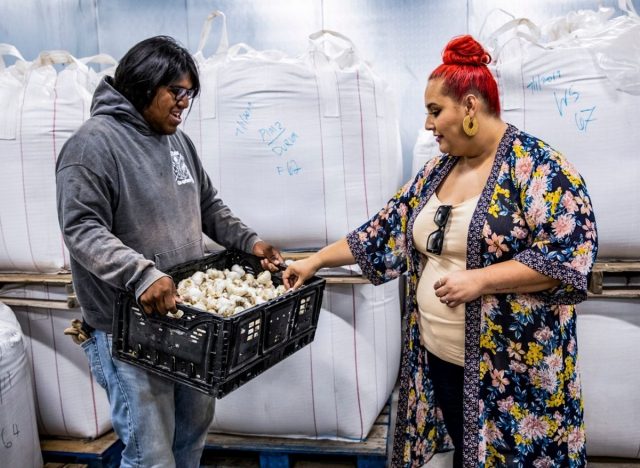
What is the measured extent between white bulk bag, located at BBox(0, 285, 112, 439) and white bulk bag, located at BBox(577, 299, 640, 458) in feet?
6.41

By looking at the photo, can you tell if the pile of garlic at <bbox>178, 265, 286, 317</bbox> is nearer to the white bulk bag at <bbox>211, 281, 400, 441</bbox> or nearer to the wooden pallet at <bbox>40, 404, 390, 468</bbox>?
the white bulk bag at <bbox>211, 281, 400, 441</bbox>

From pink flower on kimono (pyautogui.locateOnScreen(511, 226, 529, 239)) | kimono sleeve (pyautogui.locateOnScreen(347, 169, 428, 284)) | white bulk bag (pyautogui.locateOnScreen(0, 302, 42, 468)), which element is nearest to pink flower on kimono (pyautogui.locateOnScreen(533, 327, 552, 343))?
pink flower on kimono (pyautogui.locateOnScreen(511, 226, 529, 239))

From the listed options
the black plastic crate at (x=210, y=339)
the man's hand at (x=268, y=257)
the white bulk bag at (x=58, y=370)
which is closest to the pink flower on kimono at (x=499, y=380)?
the black plastic crate at (x=210, y=339)

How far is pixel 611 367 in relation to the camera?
2.08m

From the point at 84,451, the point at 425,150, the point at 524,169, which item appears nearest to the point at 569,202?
the point at 524,169

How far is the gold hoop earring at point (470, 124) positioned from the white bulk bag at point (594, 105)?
69 centimetres

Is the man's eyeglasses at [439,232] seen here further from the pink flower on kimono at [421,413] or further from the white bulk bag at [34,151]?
the white bulk bag at [34,151]

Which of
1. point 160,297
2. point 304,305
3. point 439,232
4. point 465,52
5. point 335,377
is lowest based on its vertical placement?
point 335,377

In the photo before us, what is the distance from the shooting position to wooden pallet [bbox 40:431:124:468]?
2219mm

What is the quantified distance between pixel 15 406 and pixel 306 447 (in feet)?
3.61

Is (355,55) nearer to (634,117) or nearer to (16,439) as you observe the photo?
(634,117)

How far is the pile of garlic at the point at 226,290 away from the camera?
4.85 feet

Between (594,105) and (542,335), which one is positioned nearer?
(542,335)

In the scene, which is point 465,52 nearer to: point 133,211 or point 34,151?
point 133,211
